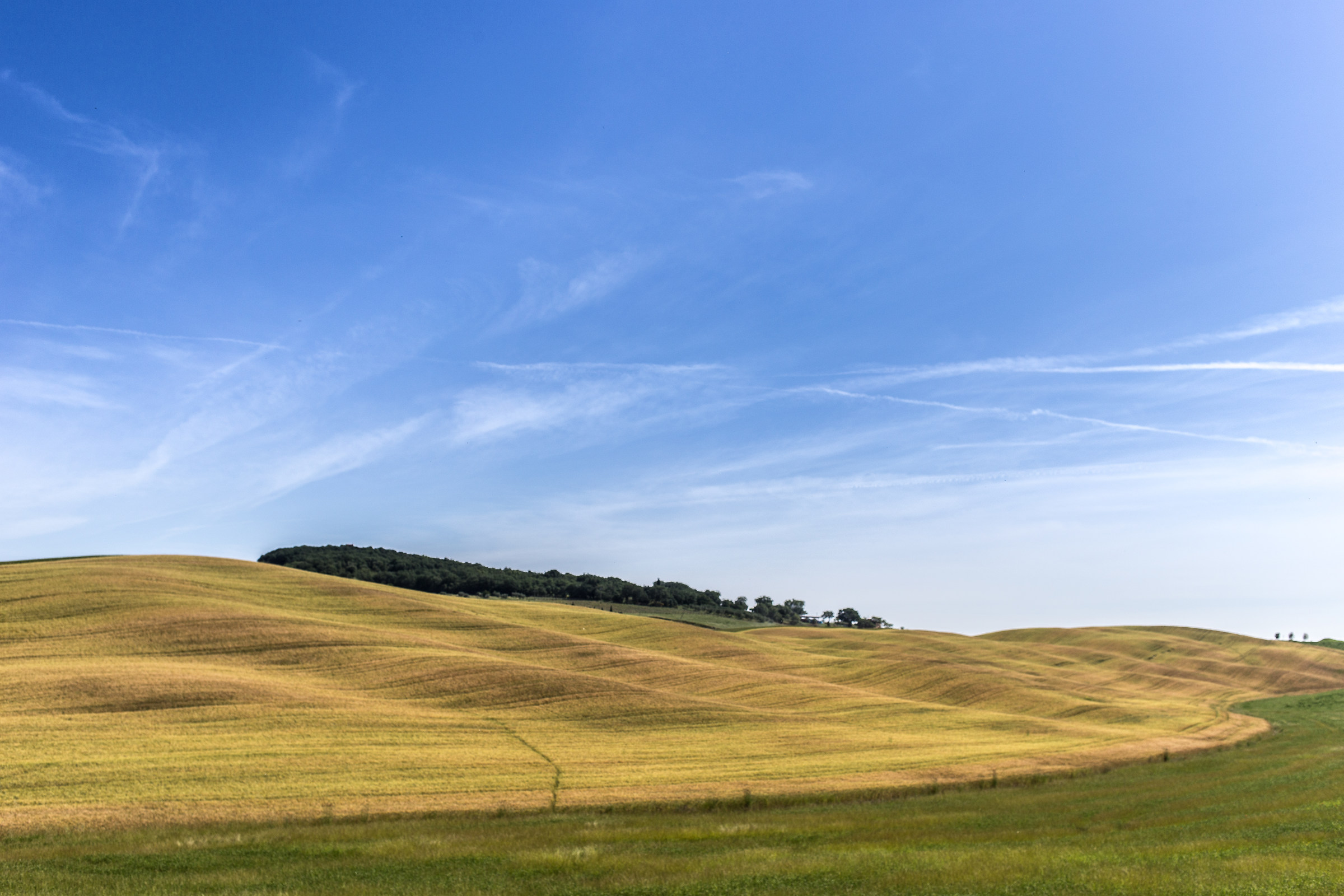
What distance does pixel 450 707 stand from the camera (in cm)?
4219

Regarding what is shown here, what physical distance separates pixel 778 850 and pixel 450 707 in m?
28.2

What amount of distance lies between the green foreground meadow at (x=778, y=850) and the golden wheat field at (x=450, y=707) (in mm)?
2718

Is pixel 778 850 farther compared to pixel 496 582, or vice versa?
pixel 496 582

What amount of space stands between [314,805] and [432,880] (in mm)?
10182

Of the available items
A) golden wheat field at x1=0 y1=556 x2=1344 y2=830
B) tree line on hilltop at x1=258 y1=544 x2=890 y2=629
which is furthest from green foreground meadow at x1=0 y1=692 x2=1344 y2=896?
tree line on hilltop at x1=258 y1=544 x2=890 y2=629

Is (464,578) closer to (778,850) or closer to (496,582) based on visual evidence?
(496,582)

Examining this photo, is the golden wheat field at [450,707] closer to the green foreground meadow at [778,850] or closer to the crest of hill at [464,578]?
the green foreground meadow at [778,850]

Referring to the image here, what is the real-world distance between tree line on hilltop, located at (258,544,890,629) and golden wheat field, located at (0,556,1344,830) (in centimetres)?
3609

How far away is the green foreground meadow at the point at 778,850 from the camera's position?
48.6ft

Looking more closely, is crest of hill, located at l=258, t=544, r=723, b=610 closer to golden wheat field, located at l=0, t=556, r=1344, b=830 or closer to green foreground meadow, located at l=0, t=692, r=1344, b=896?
golden wheat field, located at l=0, t=556, r=1344, b=830

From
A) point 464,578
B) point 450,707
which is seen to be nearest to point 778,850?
point 450,707

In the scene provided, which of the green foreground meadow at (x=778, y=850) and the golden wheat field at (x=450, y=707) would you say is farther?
the golden wheat field at (x=450, y=707)

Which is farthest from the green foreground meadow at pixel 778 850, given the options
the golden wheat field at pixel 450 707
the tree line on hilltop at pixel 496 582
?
the tree line on hilltop at pixel 496 582

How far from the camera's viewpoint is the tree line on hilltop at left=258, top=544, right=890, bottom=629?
110188 mm
